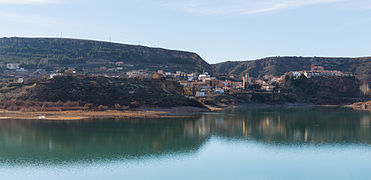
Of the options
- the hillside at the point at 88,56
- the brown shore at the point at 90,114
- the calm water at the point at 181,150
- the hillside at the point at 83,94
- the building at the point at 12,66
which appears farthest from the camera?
the hillside at the point at 88,56

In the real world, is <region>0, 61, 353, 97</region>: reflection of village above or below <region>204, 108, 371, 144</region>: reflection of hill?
above

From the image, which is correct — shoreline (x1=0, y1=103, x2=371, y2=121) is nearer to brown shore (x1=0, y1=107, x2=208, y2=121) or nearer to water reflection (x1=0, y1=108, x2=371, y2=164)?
brown shore (x1=0, y1=107, x2=208, y2=121)

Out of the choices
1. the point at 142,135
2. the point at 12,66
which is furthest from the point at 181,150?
the point at 12,66

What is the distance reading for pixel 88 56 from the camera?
15325cm

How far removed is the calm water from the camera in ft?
101

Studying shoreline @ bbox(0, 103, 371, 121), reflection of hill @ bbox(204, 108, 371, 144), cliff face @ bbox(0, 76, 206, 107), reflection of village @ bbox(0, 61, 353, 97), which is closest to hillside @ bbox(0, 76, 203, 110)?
cliff face @ bbox(0, 76, 206, 107)

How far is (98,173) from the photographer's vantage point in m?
30.1

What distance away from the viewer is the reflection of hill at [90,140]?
36.9 metres

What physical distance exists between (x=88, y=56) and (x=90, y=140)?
113405 mm

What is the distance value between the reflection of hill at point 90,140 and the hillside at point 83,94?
13703mm

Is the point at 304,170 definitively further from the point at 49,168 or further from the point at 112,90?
the point at 112,90

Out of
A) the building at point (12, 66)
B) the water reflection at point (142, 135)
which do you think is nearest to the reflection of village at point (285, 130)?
the water reflection at point (142, 135)

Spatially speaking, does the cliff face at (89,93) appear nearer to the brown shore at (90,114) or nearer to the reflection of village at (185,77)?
the brown shore at (90,114)

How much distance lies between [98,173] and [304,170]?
16.5 m
